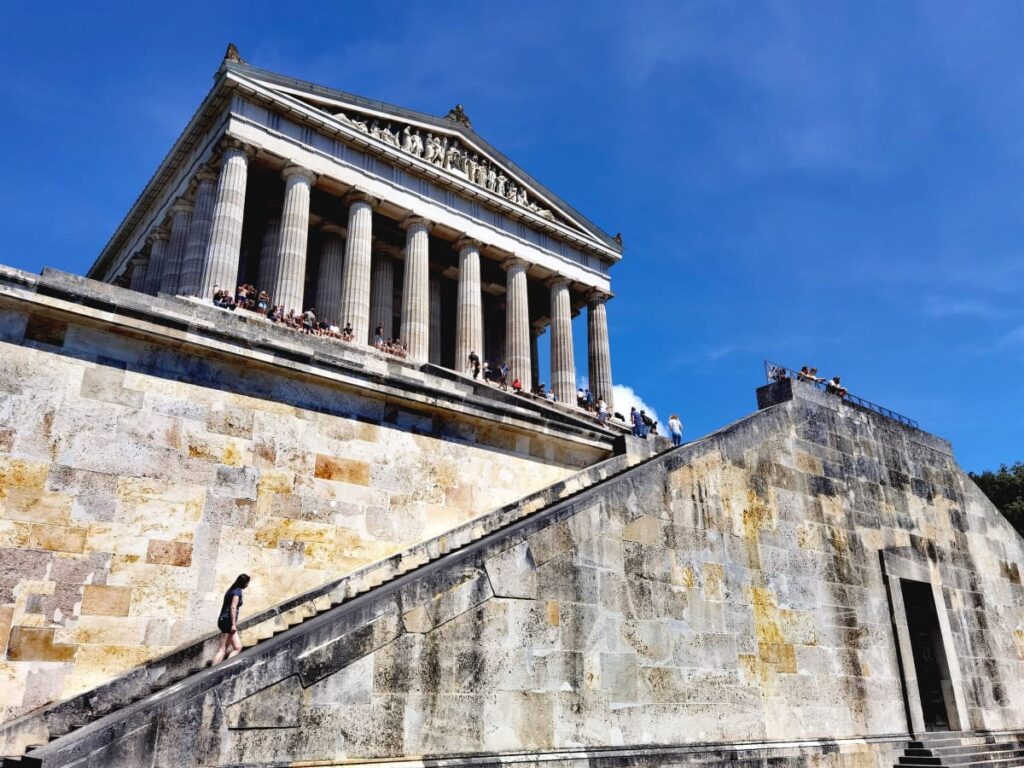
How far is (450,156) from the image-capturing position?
3456 centimetres

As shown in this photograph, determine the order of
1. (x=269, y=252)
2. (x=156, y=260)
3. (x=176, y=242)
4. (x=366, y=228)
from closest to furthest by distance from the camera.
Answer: (x=176, y=242)
(x=366, y=228)
(x=269, y=252)
(x=156, y=260)

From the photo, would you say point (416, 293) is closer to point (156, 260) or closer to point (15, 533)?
point (156, 260)

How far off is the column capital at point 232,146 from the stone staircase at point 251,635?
66.9 feet

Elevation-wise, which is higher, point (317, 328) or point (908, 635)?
point (317, 328)

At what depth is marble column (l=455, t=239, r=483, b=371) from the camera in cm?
3128

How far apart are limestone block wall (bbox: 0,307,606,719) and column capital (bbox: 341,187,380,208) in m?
19.5

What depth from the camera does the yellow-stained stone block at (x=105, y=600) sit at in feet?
31.7

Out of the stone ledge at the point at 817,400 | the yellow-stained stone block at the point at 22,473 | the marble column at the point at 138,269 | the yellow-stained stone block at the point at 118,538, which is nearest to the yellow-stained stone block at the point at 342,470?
the yellow-stained stone block at the point at 118,538

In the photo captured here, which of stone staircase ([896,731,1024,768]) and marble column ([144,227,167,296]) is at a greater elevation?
marble column ([144,227,167,296])

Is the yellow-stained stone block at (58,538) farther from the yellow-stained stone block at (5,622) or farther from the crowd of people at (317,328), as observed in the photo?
the crowd of people at (317,328)

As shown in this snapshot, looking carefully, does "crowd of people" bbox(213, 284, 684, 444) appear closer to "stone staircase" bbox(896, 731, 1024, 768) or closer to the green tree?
"stone staircase" bbox(896, 731, 1024, 768)

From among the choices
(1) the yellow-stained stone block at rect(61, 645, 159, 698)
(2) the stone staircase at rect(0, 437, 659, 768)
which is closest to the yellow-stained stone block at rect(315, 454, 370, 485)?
(2) the stone staircase at rect(0, 437, 659, 768)

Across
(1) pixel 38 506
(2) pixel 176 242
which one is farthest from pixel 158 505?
(2) pixel 176 242

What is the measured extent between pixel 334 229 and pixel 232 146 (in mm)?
6322
